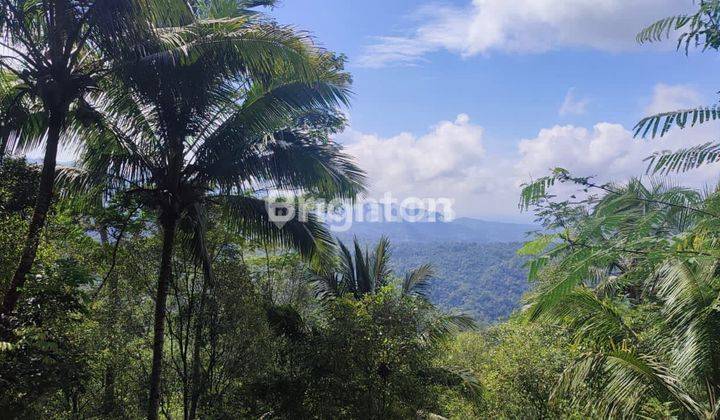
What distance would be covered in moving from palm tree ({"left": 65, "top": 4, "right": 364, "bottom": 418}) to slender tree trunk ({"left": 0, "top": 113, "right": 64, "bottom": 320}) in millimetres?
1230

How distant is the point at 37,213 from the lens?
5.23 m

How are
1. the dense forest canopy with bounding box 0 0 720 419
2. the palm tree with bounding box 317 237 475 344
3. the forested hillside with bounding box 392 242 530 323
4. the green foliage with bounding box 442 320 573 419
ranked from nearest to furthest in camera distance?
1. the dense forest canopy with bounding box 0 0 720 419
2. the green foliage with bounding box 442 320 573 419
3. the palm tree with bounding box 317 237 475 344
4. the forested hillside with bounding box 392 242 530 323

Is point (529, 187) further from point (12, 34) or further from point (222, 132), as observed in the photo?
point (12, 34)

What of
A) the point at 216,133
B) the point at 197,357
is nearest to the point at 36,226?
the point at 216,133

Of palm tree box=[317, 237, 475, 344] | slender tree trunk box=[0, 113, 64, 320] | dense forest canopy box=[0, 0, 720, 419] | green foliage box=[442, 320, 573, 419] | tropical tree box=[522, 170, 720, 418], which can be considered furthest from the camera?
palm tree box=[317, 237, 475, 344]

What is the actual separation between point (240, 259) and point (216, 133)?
2.73m

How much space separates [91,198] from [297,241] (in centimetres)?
349

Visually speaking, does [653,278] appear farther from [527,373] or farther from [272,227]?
[272,227]

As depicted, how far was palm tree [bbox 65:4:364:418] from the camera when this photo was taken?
20.8 ft

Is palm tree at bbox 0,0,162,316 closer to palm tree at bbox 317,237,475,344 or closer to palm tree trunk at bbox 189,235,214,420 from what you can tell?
palm tree trunk at bbox 189,235,214,420

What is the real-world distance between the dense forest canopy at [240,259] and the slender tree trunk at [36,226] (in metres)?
0.02

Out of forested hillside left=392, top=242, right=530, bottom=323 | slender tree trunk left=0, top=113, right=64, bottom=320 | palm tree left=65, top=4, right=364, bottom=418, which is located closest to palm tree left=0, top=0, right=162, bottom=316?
slender tree trunk left=0, top=113, right=64, bottom=320

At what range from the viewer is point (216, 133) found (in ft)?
23.7

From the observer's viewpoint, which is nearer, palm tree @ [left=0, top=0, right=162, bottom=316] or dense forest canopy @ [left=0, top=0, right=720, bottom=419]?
dense forest canopy @ [left=0, top=0, right=720, bottom=419]
